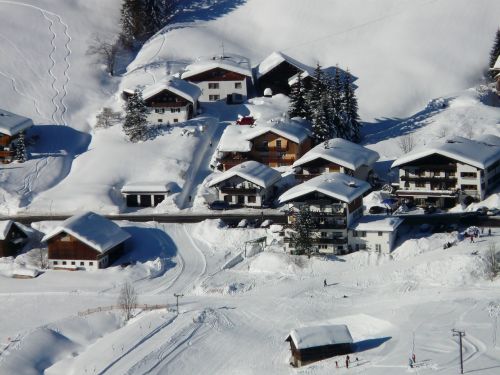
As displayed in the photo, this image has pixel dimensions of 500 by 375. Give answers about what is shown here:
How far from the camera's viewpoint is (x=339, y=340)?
51938 millimetres

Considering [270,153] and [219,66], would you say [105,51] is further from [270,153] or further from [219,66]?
[270,153]

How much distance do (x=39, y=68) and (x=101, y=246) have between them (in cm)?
3364

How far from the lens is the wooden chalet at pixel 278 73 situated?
9012cm

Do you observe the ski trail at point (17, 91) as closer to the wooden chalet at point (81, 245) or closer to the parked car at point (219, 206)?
the parked car at point (219, 206)

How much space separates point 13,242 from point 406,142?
29.7 meters

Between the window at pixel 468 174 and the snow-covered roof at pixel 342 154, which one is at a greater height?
the snow-covered roof at pixel 342 154

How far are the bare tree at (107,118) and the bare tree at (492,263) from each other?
36.2 m

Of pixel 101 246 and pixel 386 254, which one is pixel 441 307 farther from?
pixel 101 246

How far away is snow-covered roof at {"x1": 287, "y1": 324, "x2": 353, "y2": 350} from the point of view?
51469 mm

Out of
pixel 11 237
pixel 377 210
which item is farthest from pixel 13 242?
pixel 377 210

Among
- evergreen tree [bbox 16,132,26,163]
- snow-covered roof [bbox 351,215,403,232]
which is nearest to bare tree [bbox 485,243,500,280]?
snow-covered roof [bbox 351,215,403,232]

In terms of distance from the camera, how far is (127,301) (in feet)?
196

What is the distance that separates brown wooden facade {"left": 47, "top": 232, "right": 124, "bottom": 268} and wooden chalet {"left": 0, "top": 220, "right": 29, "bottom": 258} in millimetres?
3357

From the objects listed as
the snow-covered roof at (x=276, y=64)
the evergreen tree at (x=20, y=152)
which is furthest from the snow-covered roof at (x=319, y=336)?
the snow-covered roof at (x=276, y=64)
